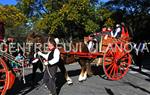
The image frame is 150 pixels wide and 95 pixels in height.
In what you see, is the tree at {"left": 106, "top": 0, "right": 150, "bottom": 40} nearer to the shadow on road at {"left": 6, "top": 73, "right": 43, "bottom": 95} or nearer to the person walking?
the shadow on road at {"left": 6, "top": 73, "right": 43, "bottom": 95}

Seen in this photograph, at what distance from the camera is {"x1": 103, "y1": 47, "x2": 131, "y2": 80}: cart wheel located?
50.3 feet

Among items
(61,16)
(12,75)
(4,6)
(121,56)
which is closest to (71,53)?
(121,56)

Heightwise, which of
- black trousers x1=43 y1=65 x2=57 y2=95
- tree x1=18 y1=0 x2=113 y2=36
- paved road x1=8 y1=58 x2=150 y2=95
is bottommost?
paved road x1=8 y1=58 x2=150 y2=95

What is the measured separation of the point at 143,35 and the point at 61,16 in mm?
8377

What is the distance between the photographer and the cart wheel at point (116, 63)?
50.3 feet

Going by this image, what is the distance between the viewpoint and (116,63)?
1572 centimetres

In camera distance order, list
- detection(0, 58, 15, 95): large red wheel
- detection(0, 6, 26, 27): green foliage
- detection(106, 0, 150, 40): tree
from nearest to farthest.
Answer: detection(0, 58, 15, 95): large red wheel, detection(106, 0, 150, 40): tree, detection(0, 6, 26, 27): green foliage

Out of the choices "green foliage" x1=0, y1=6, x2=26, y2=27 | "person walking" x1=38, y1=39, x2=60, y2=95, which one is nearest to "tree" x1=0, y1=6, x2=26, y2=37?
"green foliage" x1=0, y1=6, x2=26, y2=27

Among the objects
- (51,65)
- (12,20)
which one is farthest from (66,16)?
(51,65)

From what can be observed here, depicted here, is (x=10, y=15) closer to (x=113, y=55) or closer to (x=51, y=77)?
(x=113, y=55)

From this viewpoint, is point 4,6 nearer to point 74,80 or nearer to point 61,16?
point 61,16

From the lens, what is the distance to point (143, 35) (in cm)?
4178

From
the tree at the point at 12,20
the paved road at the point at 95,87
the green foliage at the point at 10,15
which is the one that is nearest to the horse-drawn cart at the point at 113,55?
the paved road at the point at 95,87

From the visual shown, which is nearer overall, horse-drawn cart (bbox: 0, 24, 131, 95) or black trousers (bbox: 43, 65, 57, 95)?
black trousers (bbox: 43, 65, 57, 95)
